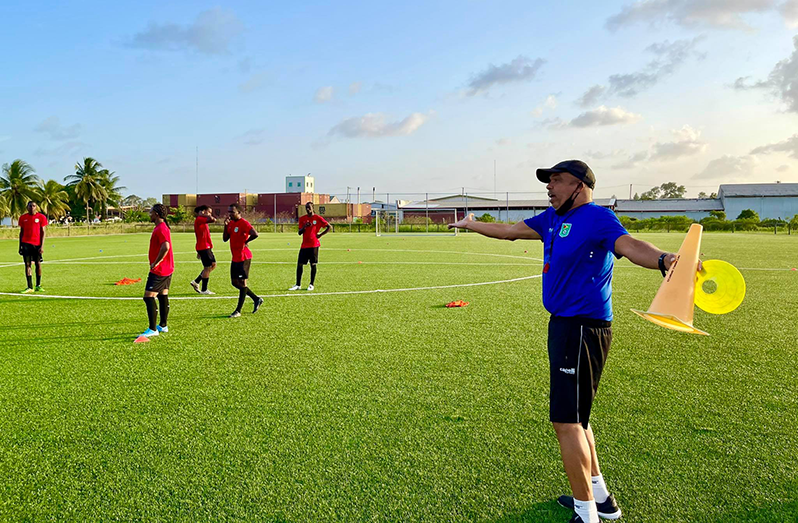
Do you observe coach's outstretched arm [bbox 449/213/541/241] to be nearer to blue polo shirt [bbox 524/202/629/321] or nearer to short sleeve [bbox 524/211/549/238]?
short sleeve [bbox 524/211/549/238]

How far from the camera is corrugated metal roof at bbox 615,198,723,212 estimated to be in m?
80.9

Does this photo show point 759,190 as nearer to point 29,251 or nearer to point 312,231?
point 312,231

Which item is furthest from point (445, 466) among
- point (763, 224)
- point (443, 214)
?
point (763, 224)

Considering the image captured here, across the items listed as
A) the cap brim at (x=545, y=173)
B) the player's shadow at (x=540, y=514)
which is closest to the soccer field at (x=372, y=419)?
the player's shadow at (x=540, y=514)

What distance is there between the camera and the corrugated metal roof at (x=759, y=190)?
264 ft

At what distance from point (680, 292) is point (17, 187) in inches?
2974

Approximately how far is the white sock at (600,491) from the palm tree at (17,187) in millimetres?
69221

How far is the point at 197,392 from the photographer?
5.55m

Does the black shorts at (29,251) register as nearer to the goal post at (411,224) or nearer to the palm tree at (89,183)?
the goal post at (411,224)

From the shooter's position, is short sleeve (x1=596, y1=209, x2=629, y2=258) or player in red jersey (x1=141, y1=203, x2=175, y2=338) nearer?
short sleeve (x1=596, y1=209, x2=629, y2=258)

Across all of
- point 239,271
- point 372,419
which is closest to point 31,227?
point 239,271

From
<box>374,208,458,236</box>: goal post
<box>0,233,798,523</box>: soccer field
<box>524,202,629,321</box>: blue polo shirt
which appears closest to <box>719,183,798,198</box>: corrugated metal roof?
<box>374,208,458,236</box>: goal post

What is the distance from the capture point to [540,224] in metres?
3.87

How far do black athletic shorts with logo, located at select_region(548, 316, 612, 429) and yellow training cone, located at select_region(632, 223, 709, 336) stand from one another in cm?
44
